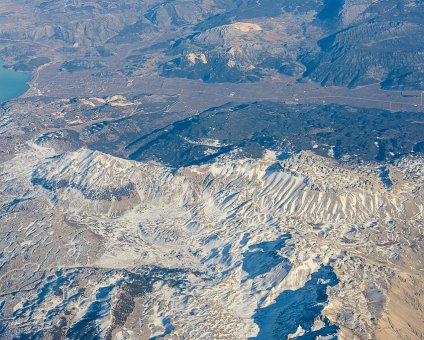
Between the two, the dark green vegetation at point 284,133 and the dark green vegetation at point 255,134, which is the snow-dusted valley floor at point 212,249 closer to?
the dark green vegetation at point 255,134

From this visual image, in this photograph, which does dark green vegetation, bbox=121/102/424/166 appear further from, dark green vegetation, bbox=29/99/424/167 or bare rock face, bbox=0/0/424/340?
bare rock face, bbox=0/0/424/340

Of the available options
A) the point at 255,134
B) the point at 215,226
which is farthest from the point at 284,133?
the point at 215,226

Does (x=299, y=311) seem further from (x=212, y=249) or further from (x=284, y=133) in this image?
(x=284, y=133)

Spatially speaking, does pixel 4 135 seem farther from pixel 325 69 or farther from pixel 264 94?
pixel 325 69

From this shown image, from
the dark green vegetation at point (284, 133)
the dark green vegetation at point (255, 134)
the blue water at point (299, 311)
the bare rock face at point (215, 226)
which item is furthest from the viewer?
the dark green vegetation at point (255, 134)

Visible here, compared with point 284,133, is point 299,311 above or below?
above

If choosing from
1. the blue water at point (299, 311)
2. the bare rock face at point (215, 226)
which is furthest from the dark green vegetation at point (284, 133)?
the blue water at point (299, 311)

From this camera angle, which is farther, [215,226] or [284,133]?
[284,133]
